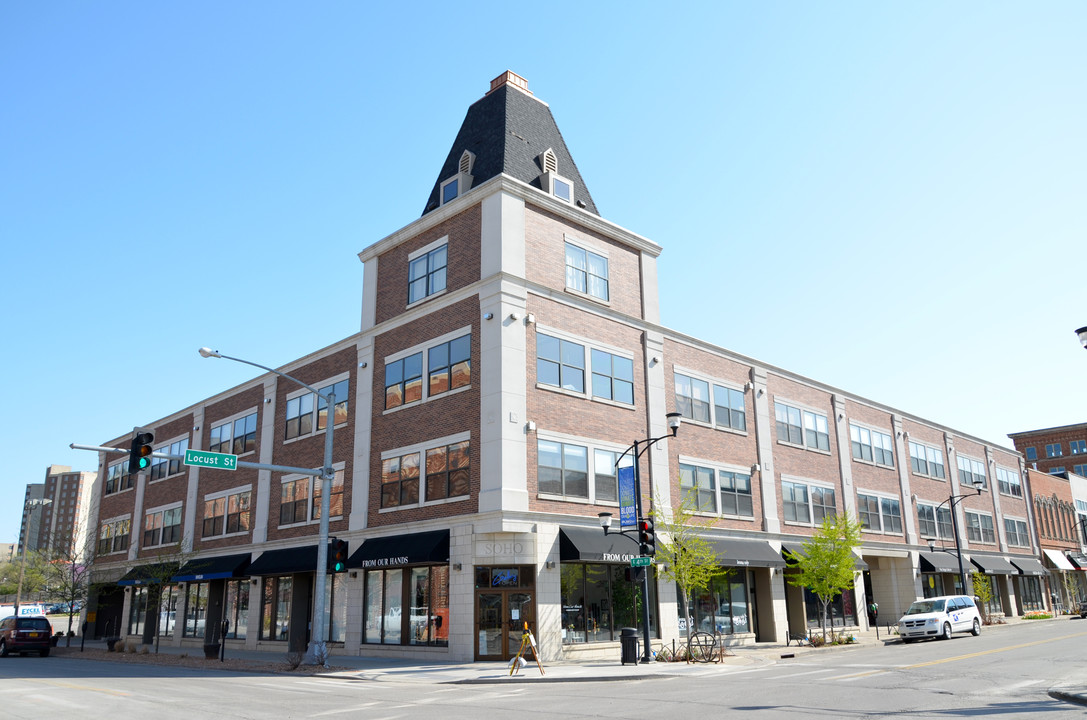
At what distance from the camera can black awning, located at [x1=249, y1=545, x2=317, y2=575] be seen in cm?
3231

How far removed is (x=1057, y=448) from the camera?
304 ft

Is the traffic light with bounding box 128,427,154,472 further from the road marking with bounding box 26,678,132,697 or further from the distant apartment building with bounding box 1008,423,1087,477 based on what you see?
the distant apartment building with bounding box 1008,423,1087,477

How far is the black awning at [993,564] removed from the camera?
5136 centimetres

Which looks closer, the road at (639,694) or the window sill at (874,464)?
the road at (639,694)

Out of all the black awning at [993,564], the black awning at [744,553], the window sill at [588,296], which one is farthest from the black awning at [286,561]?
the black awning at [993,564]

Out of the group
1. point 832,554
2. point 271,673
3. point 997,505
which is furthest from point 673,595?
point 997,505

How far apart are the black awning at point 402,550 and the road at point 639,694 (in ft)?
17.5

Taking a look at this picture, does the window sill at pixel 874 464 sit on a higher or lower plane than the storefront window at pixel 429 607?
higher

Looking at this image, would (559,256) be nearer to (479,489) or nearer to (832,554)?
(479,489)

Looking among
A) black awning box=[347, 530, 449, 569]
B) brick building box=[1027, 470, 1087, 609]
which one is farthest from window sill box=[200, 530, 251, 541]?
brick building box=[1027, 470, 1087, 609]

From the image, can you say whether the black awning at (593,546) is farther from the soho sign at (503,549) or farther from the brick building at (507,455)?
the soho sign at (503,549)

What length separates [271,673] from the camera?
2494 cm

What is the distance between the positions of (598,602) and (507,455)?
6354 mm

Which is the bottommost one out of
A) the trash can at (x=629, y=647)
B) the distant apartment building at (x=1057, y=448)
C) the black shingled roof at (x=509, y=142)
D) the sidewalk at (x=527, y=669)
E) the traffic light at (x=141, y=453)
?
the sidewalk at (x=527, y=669)
